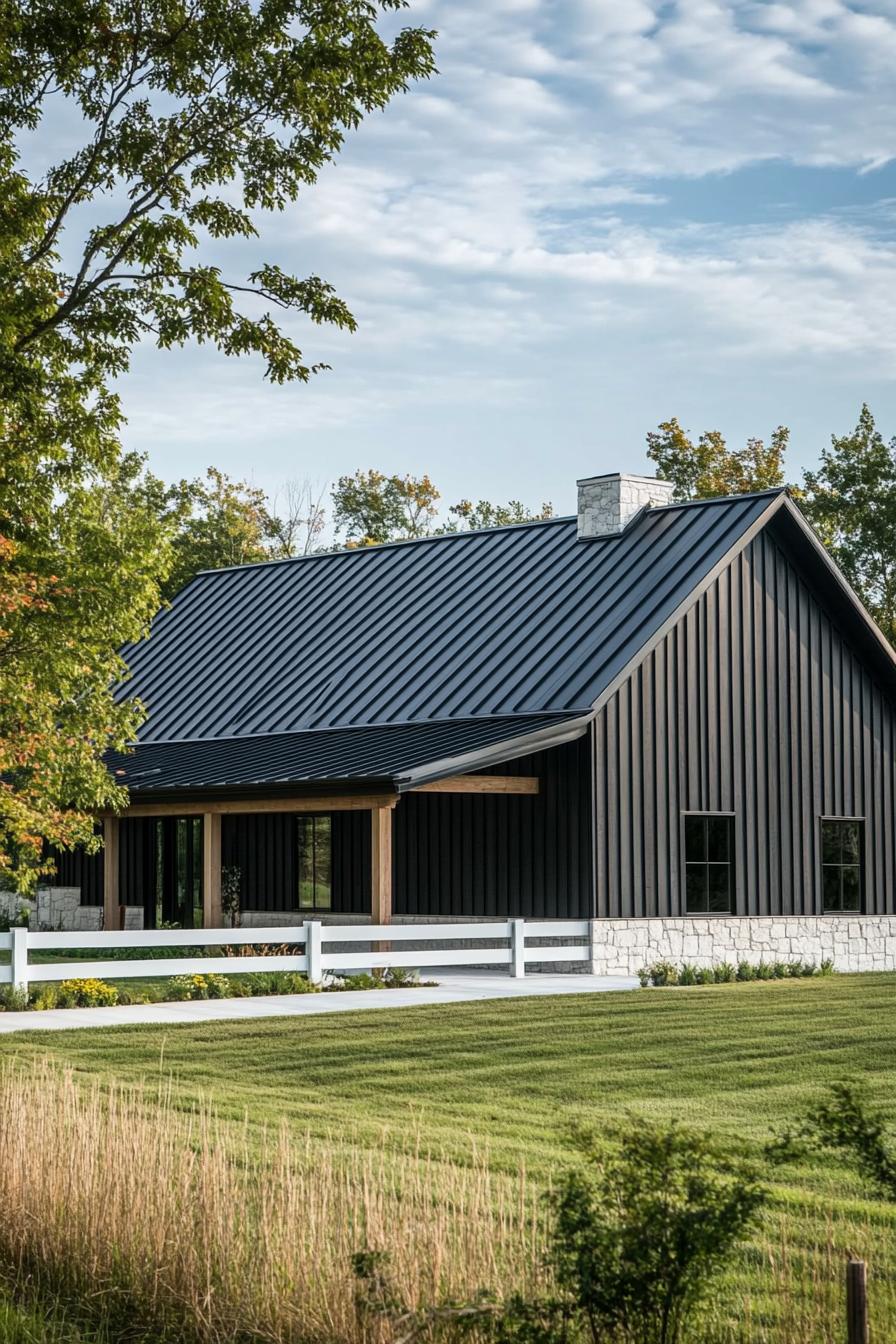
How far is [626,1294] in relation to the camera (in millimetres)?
6859

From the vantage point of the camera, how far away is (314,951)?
76.5 ft

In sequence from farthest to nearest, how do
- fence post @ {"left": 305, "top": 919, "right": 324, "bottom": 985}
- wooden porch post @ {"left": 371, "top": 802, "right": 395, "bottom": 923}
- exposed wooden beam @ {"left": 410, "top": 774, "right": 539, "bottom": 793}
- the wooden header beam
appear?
wooden porch post @ {"left": 371, "top": 802, "right": 395, "bottom": 923} < exposed wooden beam @ {"left": 410, "top": 774, "right": 539, "bottom": 793} < the wooden header beam < fence post @ {"left": 305, "top": 919, "right": 324, "bottom": 985}

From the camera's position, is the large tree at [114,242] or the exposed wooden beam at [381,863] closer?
the large tree at [114,242]

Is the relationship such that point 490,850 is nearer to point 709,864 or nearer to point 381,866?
point 381,866

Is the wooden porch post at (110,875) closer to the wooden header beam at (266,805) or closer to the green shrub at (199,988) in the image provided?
the wooden header beam at (266,805)

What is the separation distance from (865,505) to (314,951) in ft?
93.9

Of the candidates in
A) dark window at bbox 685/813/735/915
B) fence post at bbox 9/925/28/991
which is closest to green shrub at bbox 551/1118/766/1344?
fence post at bbox 9/925/28/991

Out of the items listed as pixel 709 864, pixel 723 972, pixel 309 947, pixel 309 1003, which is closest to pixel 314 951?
pixel 309 947

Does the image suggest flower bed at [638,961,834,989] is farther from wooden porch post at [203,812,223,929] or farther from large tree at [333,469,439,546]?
large tree at [333,469,439,546]

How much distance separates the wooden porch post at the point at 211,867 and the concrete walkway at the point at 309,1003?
4.22m

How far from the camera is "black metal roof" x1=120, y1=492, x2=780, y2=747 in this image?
28.4 metres

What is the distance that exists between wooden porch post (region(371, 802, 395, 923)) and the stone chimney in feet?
27.3

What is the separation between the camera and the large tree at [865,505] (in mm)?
47719

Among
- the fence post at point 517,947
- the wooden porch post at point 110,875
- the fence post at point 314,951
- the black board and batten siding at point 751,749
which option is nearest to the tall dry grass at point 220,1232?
the fence post at point 314,951
